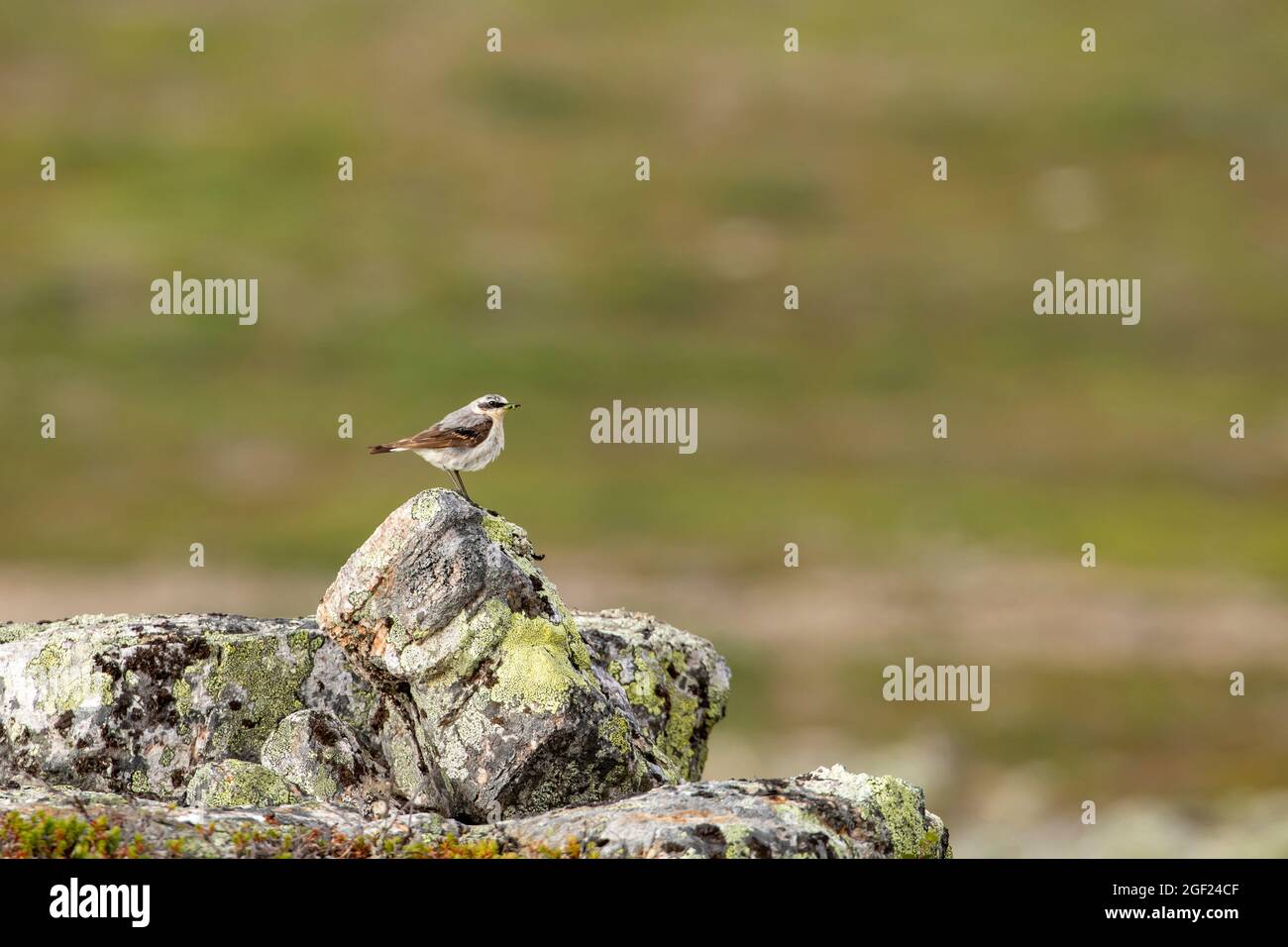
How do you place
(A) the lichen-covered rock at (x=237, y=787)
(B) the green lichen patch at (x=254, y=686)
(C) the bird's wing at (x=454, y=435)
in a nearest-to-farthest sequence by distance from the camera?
(A) the lichen-covered rock at (x=237, y=787) → (B) the green lichen patch at (x=254, y=686) → (C) the bird's wing at (x=454, y=435)

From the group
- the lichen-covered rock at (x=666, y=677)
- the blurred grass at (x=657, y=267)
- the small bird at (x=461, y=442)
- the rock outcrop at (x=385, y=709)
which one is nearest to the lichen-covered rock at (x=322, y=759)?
the rock outcrop at (x=385, y=709)

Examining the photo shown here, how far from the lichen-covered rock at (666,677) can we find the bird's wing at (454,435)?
2.06 meters

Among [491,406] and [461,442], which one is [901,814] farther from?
[491,406]

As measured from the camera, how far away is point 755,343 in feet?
457

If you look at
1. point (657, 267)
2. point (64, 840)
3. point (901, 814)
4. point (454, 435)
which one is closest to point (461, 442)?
point (454, 435)

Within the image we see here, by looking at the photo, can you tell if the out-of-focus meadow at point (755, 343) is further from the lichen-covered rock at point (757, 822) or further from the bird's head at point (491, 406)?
the lichen-covered rock at point (757, 822)

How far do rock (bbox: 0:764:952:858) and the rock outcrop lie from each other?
0.06m

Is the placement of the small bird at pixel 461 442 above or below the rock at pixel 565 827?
above

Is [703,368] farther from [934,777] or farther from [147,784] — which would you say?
[147,784]

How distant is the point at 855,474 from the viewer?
11656 cm

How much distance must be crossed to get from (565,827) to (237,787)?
2.95 meters

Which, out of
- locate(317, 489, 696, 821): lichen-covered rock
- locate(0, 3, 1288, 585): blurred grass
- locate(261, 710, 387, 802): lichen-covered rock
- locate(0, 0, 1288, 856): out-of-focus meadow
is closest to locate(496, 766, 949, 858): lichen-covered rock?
locate(317, 489, 696, 821): lichen-covered rock

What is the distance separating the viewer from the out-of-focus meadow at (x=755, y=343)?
266 ft

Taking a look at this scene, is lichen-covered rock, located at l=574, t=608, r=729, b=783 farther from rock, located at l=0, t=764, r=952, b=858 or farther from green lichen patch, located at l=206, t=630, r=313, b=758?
rock, located at l=0, t=764, r=952, b=858
